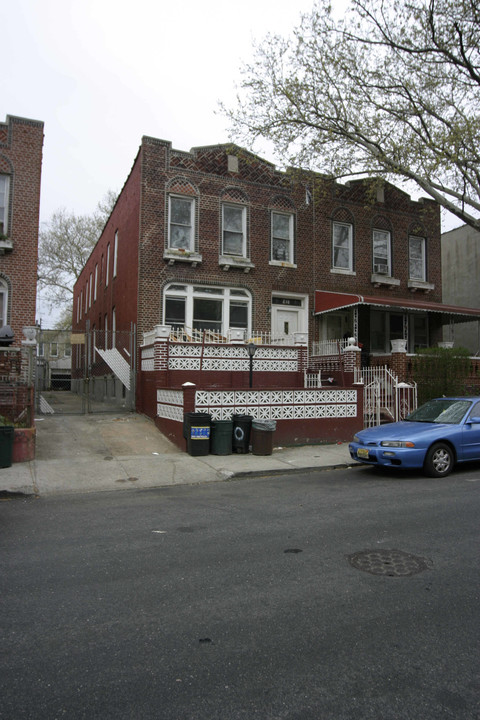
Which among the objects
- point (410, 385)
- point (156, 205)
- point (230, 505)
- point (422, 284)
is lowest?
point (230, 505)

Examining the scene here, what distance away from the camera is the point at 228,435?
11.4 m

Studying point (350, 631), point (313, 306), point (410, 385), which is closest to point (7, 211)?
point (313, 306)

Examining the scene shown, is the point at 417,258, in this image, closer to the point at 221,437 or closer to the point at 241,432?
the point at 241,432

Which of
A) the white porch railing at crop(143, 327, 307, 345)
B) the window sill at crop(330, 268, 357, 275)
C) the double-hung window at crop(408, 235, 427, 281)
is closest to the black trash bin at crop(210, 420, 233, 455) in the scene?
the white porch railing at crop(143, 327, 307, 345)

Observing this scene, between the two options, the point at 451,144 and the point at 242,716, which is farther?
the point at 451,144

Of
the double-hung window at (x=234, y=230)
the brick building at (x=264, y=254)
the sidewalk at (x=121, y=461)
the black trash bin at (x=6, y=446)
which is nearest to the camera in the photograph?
the sidewalk at (x=121, y=461)

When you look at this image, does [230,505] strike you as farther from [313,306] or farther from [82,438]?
[313,306]

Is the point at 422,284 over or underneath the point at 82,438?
over

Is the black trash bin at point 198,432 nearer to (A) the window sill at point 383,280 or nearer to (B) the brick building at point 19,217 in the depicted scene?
(B) the brick building at point 19,217

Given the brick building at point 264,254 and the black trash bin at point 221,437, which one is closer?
the black trash bin at point 221,437

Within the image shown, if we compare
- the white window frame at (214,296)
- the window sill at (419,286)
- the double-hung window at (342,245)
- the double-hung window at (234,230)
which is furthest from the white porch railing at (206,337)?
the window sill at (419,286)

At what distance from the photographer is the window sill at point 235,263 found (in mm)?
17219

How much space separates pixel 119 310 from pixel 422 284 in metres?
12.4

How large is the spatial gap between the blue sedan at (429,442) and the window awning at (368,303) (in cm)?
712
